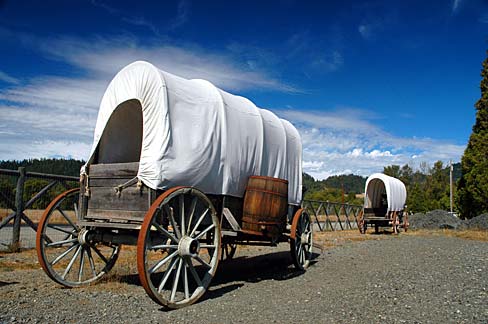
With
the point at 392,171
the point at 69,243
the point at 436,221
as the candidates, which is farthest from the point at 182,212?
the point at 392,171

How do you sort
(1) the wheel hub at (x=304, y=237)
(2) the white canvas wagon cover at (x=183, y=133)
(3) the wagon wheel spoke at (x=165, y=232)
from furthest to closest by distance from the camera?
(1) the wheel hub at (x=304, y=237) < (2) the white canvas wagon cover at (x=183, y=133) < (3) the wagon wheel spoke at (x=165, y=232)

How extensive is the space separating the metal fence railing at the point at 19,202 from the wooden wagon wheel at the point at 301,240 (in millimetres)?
5959

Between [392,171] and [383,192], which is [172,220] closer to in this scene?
[383,192]

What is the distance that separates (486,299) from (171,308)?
14.3 ft

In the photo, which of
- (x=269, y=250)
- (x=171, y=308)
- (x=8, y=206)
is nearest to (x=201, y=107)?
(x=171, y=308)

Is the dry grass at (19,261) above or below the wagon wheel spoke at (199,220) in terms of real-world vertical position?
below

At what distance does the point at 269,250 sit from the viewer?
11695mm

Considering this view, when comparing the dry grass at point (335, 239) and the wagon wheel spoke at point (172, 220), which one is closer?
the wagon wheel spoke at point (172, 220)

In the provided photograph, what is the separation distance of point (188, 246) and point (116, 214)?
1306 millimetres

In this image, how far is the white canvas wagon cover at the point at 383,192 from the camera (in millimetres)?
19781

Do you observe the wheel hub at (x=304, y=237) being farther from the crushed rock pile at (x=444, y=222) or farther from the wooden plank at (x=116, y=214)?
the crushed rock pile at (x=444, y=222)

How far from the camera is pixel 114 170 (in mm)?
6004

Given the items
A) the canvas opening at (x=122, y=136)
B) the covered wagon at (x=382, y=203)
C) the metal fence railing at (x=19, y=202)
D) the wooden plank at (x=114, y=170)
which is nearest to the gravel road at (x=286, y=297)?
the metal fence railing at (x=19, y=202)

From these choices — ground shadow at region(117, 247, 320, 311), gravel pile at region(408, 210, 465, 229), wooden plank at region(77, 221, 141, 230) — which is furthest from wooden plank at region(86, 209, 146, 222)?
gravel pile at region(408, 210, 465, 229)
